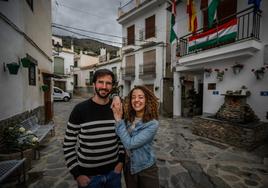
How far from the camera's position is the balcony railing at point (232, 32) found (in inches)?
238

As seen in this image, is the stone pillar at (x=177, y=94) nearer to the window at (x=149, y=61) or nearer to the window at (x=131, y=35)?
the window at (x=149, y=61)

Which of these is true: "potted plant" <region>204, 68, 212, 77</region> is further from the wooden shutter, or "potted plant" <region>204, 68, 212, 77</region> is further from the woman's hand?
the woman's hand

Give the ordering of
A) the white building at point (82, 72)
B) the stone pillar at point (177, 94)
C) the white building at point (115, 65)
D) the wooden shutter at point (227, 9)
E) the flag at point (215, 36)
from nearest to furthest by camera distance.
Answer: the flag at point (215, 36) < the wooden shutter at point (227, 9) < the stone pillar at point (177, 94) < the white building at point (115, 65) < the white building at point (82, 72)

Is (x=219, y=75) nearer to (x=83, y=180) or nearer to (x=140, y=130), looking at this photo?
(x=140, y=130)

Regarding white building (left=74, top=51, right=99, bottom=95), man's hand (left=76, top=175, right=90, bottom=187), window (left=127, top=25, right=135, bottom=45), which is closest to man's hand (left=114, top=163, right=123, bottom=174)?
man's hand (left=76, top=175, right=90, bottom=187)

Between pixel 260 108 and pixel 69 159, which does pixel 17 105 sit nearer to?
pixel 69 159

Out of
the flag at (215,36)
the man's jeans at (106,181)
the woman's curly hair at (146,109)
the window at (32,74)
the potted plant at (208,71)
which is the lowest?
the man's jeans at (106,181)

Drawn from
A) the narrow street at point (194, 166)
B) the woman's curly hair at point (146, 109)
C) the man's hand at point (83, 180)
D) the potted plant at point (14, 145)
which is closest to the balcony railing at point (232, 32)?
the narrow street at point (194, 166)

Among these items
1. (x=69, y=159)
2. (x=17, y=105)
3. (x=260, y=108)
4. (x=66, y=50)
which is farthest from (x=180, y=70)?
(x=66, y=50)

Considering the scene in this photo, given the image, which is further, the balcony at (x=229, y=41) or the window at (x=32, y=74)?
the balcony at (x=229, y=41)

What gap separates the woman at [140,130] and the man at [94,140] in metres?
0.17

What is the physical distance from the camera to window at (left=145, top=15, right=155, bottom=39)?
13688mm

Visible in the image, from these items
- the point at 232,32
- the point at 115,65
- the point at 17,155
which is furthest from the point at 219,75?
the point at 115,65

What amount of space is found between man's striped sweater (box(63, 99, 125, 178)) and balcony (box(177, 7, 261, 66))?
20.9 ft
